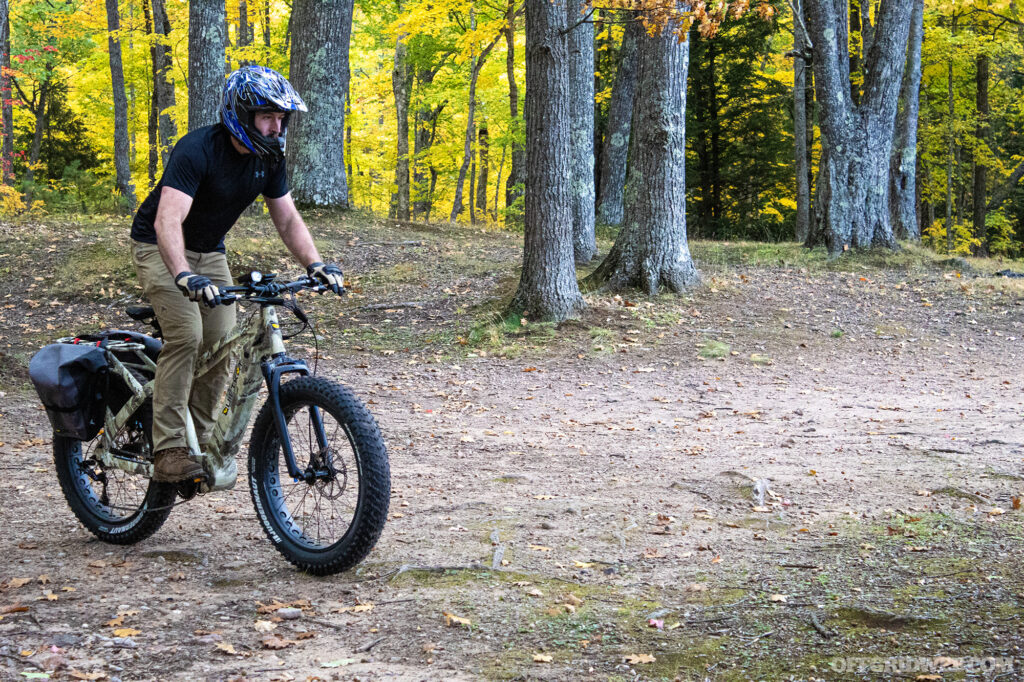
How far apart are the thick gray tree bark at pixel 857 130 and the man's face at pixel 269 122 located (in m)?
12.9

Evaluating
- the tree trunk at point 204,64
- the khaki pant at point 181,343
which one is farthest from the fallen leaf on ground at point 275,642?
the tree trunk at point 204,64

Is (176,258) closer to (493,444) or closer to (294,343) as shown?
(493,444)

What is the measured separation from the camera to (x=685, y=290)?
11.8 metres

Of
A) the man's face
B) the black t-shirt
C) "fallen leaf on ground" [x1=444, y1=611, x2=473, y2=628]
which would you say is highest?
the man's face

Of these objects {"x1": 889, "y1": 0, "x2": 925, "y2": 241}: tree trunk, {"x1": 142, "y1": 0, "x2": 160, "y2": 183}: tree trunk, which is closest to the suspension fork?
{"x1": 889, "y1": 0, "x2": 925, "y2": 241}: tree trunk

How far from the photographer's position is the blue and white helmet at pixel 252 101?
3.89 m

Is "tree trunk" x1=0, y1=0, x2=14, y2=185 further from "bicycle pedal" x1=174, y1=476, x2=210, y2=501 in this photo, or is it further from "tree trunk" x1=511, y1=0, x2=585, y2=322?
"bicycle pedal" x1=174, y1=476, x2=210, y2=501

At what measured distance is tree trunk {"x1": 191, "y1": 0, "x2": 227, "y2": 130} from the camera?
14.0m

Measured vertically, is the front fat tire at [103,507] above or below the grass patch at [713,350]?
below

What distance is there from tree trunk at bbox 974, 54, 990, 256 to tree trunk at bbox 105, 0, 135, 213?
73.0 ft

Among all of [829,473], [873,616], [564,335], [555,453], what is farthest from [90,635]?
[564,335]

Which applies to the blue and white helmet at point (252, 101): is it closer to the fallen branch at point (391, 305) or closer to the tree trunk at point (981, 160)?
the fallen branch at point (391, 305)

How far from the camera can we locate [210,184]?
4.10m

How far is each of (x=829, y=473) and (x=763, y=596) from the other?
239 cm
